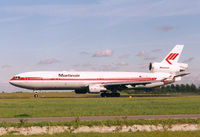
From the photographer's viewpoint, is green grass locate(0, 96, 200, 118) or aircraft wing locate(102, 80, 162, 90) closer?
green grass locate(0, 96, 200, 118)

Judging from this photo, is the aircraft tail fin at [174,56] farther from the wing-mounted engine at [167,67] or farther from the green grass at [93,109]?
the green grass at [93,109]

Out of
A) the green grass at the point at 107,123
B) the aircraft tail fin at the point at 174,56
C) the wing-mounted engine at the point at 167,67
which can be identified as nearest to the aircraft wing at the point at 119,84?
the wing-mounted engine at the point at 167,67

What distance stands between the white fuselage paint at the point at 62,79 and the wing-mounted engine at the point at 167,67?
843cm

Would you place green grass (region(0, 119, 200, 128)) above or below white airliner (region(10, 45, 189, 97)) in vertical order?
below

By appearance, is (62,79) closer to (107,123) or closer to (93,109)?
(93,109)

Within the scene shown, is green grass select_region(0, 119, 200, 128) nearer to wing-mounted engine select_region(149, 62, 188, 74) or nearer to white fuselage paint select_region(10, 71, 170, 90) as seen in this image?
white fuselage paint select_region(10, 71, 170, 90)

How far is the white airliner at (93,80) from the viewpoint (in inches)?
2217

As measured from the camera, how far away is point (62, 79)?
2238 inches

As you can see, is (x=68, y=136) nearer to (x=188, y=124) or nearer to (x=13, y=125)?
(x=13, y=125)

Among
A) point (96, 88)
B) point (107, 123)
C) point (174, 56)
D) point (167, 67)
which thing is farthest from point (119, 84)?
point (107, 123)

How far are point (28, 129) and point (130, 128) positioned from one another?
608 centimetres

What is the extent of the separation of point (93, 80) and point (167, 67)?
19.0 m

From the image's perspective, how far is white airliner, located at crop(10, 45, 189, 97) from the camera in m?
56.3

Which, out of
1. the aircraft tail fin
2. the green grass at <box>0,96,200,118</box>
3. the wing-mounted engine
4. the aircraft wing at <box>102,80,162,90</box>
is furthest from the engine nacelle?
the green grass at <box>0,96,200,118</box>
